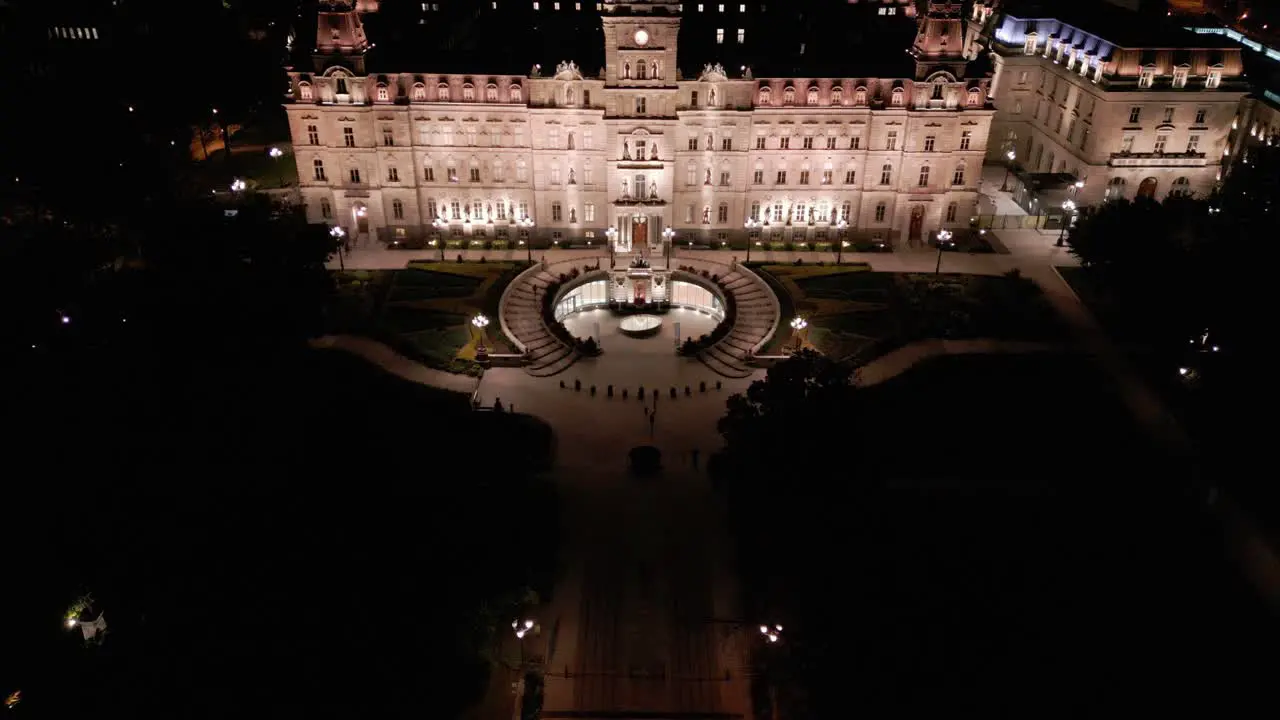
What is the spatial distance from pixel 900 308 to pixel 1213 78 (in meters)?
43.8

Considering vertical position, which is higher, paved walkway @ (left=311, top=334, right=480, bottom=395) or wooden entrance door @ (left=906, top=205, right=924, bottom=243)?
wooden entrance door @ (left=906, top=205, right=924, bottom=243)

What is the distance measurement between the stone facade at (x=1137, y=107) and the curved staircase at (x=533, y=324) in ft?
187

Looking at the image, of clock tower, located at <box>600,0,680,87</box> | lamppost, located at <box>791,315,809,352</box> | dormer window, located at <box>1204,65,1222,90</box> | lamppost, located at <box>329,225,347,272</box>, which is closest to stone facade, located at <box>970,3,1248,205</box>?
dormer window, located at <box>1204,65,1222,90</box>

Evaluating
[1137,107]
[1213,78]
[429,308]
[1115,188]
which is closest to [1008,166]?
[1115,188]

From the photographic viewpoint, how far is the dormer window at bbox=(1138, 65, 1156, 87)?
95463mm

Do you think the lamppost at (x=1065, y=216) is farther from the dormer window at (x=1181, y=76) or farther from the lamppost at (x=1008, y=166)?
the dormer window at (x=1181, y=76)

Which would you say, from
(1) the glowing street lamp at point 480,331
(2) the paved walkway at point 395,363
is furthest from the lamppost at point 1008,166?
(2) the paved walkway at point 395,363

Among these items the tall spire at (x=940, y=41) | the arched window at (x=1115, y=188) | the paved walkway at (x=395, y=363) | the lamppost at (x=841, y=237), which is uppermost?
the tall spire at (x=940, y=41)

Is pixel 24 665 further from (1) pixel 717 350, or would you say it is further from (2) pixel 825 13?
(2) pixel 825 13

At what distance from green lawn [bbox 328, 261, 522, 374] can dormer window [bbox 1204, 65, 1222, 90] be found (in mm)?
71921

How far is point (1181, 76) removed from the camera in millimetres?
95312

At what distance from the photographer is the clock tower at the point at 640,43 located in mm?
85312

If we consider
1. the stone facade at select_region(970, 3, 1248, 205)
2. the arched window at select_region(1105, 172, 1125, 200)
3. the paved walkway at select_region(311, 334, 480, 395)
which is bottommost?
the paved walkway at select_region(311, 334, 480, 395)

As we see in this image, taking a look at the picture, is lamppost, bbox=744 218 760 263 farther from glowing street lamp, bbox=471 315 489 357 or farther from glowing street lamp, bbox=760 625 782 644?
glowing street lamp, bbox=760 625 782 644
